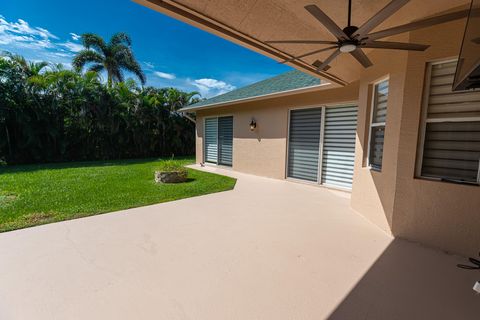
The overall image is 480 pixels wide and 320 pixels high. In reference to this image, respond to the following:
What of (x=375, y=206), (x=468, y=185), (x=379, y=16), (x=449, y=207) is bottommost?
(x=375, y=206)

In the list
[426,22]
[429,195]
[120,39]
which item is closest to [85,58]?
[120,39]

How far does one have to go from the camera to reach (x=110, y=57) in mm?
14852

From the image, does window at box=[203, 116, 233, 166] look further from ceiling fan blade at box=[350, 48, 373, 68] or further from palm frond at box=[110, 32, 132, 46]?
palm frond at box=[110, 32, 132, 46]

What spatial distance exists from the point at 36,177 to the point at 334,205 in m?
8.70

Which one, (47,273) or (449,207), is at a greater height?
(449,207)

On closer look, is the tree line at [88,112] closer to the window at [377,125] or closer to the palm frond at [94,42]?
the palm frond at [94,42]

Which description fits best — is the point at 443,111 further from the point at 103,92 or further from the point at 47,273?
the point at 103,92

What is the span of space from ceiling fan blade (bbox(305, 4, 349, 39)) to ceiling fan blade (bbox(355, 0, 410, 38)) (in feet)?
0.50

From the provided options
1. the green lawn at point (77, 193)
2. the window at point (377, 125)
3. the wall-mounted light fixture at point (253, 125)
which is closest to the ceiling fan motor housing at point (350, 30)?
the window at point (377, 125)

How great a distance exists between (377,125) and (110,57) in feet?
56.8

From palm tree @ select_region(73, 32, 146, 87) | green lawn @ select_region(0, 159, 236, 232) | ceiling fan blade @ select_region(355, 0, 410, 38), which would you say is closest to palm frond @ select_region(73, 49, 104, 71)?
palm tree @ select_region(73, 32, 146, 87)

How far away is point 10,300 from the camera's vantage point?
1.76 m

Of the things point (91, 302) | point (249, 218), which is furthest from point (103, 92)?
point (91, 302)

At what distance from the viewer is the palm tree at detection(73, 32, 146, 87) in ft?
45.9
